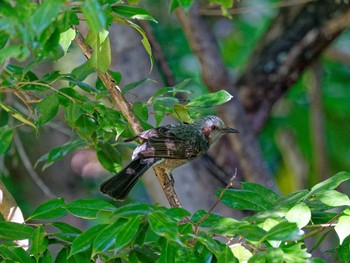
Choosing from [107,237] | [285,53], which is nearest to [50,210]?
[107,237]

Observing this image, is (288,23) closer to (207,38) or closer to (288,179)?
(207,38)

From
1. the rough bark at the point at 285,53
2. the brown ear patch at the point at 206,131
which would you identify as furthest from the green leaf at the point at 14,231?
the rough bark at the point at 285,53

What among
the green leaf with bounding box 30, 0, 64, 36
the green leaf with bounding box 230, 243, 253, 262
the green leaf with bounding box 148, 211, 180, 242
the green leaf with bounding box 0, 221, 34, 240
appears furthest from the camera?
the green leaf with bounding box 0, 221, 34, 240

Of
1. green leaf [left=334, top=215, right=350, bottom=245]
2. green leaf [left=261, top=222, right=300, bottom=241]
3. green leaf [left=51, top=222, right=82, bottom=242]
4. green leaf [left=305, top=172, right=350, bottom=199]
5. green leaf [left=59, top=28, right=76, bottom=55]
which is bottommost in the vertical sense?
green leaf [left=334, top=215, right=350, bottom=245]

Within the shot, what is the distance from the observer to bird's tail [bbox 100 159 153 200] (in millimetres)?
3008

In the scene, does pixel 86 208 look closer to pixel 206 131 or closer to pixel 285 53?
pixel 206 131

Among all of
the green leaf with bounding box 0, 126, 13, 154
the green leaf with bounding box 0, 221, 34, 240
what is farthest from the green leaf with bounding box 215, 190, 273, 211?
the green leaf with bounding box 0, 126, 13, 154

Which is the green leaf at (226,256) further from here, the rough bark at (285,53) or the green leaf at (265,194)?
the rough bark at (285,53)

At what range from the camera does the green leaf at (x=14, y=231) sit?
236 centimetres

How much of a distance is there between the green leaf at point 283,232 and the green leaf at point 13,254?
0.75 m

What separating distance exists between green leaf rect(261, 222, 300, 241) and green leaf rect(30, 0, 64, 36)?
32.8 inches

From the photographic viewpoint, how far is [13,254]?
7.47 feet

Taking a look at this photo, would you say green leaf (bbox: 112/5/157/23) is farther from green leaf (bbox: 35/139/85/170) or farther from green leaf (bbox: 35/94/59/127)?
green leaf (bbox: 35/139/85/170)

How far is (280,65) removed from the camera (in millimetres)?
5844
